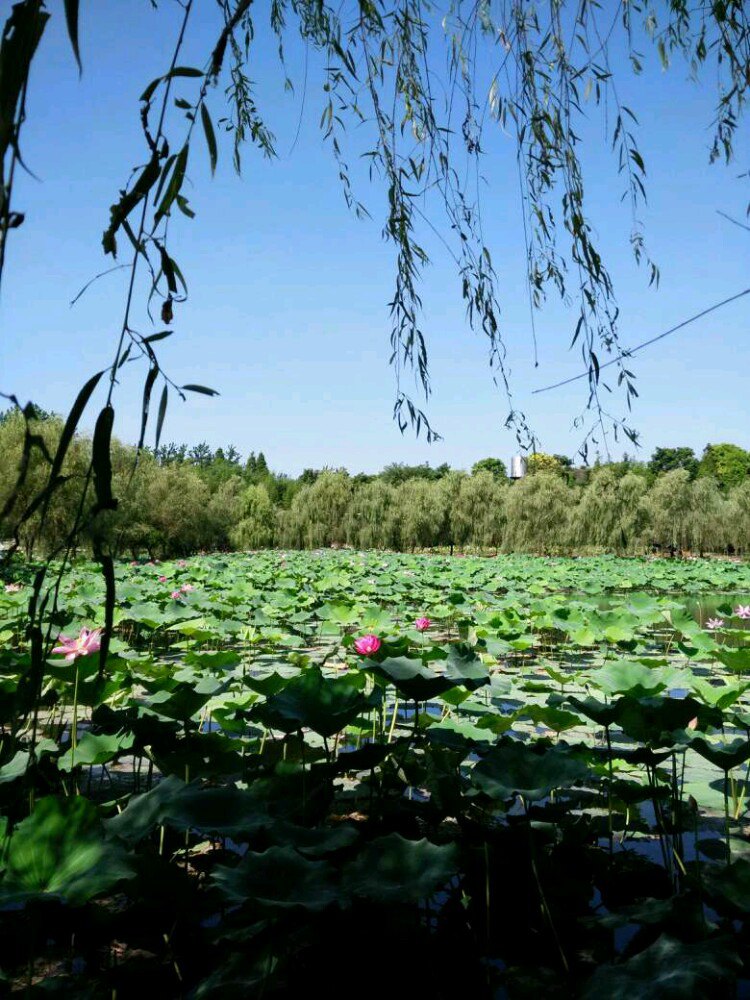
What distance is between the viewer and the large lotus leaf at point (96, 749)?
1525 millimetres

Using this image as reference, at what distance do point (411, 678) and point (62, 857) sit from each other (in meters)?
0.87

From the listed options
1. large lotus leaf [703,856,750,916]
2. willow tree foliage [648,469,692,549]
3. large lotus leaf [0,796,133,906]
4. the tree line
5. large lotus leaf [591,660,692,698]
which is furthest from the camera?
willow tree foliage [648,469,692,549]

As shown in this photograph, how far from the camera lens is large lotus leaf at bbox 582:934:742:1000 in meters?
0.77

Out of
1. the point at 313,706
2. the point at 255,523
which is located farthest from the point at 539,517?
the point at 313,706

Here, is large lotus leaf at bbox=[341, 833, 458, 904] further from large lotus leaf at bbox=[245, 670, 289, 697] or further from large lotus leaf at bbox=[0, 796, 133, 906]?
large lotus leaf at bbox=[245, 670, 289, 697]

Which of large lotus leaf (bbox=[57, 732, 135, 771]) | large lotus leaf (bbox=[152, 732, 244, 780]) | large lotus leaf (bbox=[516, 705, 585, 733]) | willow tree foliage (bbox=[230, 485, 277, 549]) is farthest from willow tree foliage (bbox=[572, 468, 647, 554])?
large lotus leaf (bbox=[57, 732, 135, 771])

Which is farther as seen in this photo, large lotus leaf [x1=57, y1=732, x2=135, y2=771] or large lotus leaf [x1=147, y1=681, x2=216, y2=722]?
large lotus leaf [x1=147, y1=681, x2=216, y2=722]

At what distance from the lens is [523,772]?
1.38 metres

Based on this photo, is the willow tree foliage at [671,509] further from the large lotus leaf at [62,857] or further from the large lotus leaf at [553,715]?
the large lotus leaf at [62,857]

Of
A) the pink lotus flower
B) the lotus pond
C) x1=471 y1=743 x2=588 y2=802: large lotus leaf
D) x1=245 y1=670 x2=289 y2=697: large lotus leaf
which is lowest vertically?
the lotus pond

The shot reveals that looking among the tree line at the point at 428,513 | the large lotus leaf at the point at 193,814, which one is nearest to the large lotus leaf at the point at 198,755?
the large lotus leaf at the point at 193,814

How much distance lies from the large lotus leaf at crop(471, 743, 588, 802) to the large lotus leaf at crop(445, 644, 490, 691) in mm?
404

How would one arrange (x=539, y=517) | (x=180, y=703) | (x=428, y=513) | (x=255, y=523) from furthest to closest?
(x=255, y=523) → (x=428, y=513) → (x=539, y=517) → (x=180, y=703)

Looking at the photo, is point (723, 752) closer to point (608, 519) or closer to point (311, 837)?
point (311, 837)
